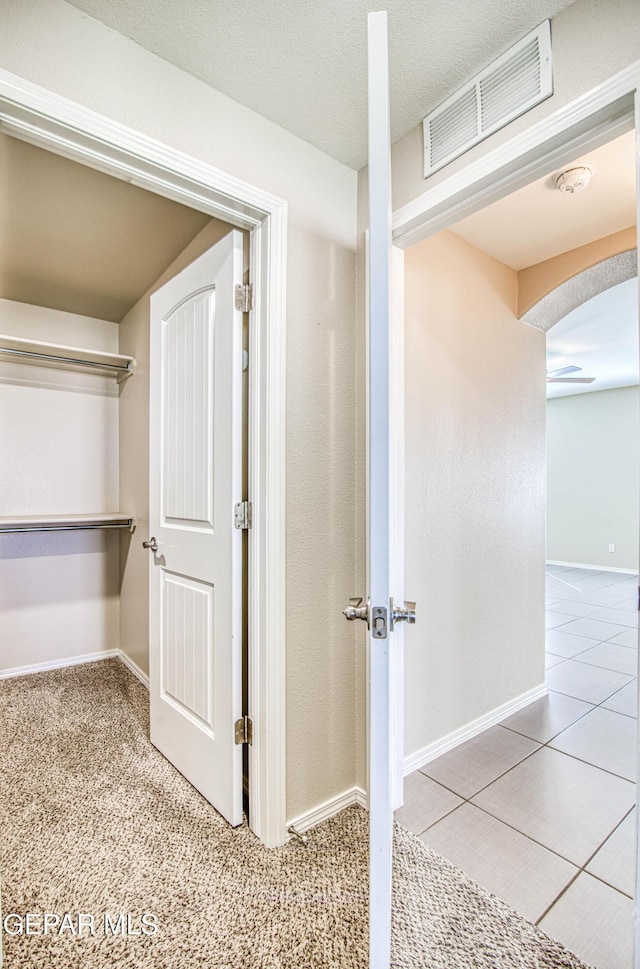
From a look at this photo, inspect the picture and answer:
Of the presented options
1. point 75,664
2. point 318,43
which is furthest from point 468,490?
point 75,664

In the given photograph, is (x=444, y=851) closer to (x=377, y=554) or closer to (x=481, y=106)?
(x=377, y=554)

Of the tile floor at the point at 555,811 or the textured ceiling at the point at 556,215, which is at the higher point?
the textured ceiling at the point at 556,215

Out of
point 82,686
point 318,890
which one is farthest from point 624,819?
point 82,686

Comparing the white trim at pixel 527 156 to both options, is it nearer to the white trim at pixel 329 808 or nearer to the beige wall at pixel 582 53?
the beige wall at pixel 582 53

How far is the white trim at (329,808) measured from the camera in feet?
5.51

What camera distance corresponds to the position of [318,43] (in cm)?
134

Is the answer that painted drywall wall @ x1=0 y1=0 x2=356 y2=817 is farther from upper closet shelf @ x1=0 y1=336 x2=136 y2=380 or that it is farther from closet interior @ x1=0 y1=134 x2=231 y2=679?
upper closet shelf @ x1=0 y1=336 x2=136 y2=380

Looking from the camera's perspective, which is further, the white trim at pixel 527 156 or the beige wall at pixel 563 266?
the beige wall at pixel 563 266

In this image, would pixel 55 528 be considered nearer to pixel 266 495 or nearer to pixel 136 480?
pixel 136 480

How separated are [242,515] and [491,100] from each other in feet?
5.14

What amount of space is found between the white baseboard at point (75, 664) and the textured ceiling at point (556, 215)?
3.30 m

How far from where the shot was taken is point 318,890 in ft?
4.64

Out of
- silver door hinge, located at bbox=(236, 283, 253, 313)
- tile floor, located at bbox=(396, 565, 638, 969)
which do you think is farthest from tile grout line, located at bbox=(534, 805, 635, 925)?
silver door hinge, located at bbox=(236, 283, 253, 313)

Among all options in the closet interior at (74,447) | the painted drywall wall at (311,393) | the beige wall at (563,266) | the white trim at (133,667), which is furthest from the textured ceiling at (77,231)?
the white trim at (133,667)
